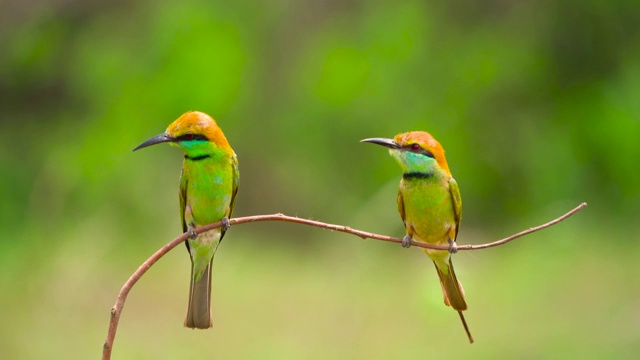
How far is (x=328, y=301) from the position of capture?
5137mm

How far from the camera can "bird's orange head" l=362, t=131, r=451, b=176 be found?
1901 mm

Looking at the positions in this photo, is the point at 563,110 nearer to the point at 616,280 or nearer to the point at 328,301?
the point at 616,280

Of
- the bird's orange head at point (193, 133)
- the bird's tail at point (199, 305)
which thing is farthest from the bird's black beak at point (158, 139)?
the bird's tail at point (199, 305)

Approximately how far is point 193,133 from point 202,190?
0.93 ft

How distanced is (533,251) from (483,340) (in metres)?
0.97

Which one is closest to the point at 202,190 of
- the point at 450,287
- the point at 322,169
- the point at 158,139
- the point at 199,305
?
the point at 199,305

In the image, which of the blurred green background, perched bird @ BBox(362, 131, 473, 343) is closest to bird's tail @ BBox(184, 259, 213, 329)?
perched bird @ BBox(362, 131, 473, 343)

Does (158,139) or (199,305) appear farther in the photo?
(199,305)

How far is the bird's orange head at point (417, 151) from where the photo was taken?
190cm

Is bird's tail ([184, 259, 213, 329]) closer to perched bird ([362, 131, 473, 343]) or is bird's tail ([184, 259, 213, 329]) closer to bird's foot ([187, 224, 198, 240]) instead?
bird's foot ([187, 224, 198, 240])

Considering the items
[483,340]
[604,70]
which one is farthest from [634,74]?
[483,340]

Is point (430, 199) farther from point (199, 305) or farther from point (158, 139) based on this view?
point (158, 139)

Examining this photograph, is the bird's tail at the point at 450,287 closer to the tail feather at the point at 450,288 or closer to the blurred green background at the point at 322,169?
the tail feather at the point at 450,288

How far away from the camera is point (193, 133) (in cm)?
180
